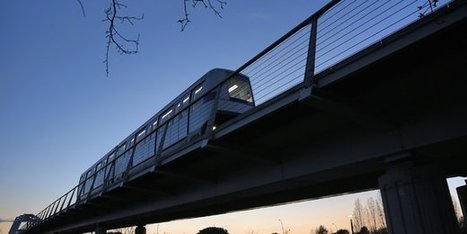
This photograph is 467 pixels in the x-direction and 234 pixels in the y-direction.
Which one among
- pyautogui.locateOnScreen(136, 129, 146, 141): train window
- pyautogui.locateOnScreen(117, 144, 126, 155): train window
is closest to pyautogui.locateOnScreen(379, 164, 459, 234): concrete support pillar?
pyautogui.locateOnScreen(136, 129, 146, 141): train window

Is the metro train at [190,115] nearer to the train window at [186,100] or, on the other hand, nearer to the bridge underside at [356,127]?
the train window at [186,100]

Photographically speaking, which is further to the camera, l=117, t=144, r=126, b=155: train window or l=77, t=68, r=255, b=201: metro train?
l=117, t=144, r=126, b=155: train window

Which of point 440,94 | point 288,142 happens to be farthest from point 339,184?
point 440,94

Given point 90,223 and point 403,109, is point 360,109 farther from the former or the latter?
point 90,223

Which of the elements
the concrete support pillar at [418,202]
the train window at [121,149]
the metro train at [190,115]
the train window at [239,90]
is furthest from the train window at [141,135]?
the concrete support pillar at [418,202]

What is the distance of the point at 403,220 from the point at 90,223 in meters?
26.2

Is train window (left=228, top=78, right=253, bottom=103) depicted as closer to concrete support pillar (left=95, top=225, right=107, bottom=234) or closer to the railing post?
the railing post

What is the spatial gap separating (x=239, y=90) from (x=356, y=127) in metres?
9.25

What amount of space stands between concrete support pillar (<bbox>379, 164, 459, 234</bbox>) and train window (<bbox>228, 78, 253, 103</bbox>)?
9.59 m

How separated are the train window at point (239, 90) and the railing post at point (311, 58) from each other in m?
8.90

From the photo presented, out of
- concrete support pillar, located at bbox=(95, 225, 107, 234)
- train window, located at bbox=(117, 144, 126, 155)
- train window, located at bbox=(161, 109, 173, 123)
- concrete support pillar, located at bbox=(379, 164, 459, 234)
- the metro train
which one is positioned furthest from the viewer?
concrete support pillar, located at bbox=(95, 225, 107, 234)

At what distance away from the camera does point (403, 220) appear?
774 centimetres

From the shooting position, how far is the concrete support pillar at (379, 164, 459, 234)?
296 inches

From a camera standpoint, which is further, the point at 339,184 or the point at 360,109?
the point at 339,184
